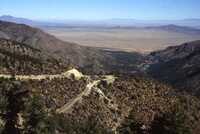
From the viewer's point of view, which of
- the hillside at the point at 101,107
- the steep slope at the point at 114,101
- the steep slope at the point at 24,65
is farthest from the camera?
the steep slope at the point at 24,65

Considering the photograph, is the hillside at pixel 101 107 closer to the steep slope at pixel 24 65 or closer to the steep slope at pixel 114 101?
the steep slope at pixel 114 101

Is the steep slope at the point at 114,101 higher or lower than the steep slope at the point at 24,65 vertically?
lower

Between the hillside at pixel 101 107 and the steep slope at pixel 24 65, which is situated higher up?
the steep slope at pixel 24 65

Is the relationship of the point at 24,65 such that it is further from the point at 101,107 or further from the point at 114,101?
the point at 101,107

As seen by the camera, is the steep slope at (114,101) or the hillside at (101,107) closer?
the hillside at (101,107)

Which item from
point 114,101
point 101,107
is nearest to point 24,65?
point 114,101

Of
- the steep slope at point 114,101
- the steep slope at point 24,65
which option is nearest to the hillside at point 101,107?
the steep slope at point 114,101

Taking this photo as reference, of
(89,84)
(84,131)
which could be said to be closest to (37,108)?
(84,131)

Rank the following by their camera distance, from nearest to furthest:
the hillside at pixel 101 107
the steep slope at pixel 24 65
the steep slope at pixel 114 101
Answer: the hillside at pixel 101 107 → the steep slope at pixel 114 101 → the steep slope at pixel 24 65

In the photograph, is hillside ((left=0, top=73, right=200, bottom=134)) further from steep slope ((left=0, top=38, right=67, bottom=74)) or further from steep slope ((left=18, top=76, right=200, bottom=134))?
steep slope ((left=0, top=38, right=67, bottom=74))

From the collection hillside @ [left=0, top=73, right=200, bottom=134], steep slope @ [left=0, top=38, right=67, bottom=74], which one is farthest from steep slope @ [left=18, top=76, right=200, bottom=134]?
steep slope @ [left=0, top=38, right=67, bottom=74]

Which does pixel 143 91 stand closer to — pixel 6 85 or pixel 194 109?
pixel 194 109
